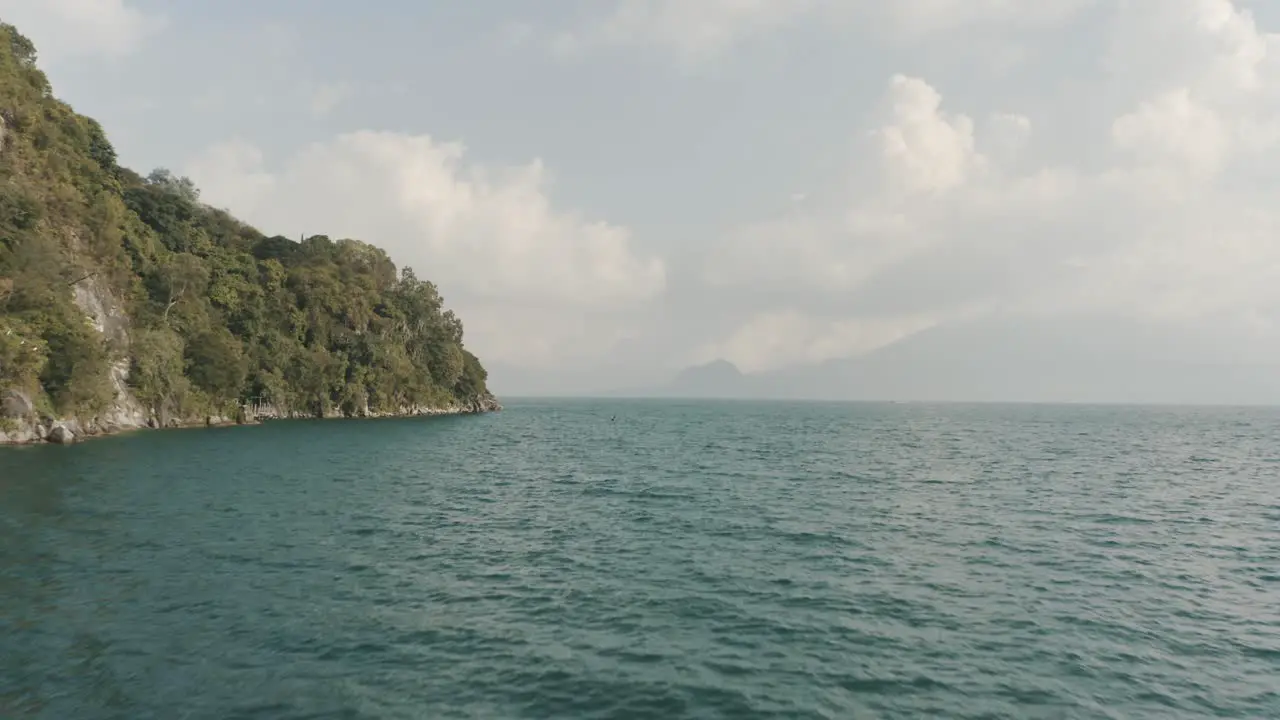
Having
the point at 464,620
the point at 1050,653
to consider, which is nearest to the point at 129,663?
the point at 464,620

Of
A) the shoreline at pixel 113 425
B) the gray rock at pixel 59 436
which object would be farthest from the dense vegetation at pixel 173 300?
the gray rock at pixel 59 436

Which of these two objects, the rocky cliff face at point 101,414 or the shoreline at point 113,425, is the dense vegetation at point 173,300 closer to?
the rocky cliff face at point 101,414

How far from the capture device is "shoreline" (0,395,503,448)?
62.2 metres

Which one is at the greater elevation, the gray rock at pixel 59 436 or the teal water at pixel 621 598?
the gray rock at pixel 59 436

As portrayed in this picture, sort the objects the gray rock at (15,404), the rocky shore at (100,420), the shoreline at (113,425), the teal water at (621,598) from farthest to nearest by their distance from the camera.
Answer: the shoreline at (113,425)
the rocky shore at (100,420)
the gray rock at (15,404)
the teal water at (621,598)

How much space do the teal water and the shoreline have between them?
61.5 ft

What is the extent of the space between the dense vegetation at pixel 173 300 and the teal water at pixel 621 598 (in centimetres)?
2633

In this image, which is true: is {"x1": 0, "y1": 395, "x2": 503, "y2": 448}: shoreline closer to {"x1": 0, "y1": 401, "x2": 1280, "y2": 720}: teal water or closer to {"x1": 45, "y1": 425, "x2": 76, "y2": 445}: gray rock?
{"x1": 45, "y1": 425, "x2": 76, "y2": 445}: gray rock

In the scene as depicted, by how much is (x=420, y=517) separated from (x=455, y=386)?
138 metres

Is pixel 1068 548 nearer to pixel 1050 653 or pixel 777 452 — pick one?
pixel 1050 653

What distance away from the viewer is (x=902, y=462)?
68000mm

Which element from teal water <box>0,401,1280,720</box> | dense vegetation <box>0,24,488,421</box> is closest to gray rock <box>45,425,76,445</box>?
dense vegetation <box>0,24,488,421</box>

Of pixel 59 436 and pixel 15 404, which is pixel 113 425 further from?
pixel 15 404

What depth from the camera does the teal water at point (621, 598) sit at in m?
16.0
